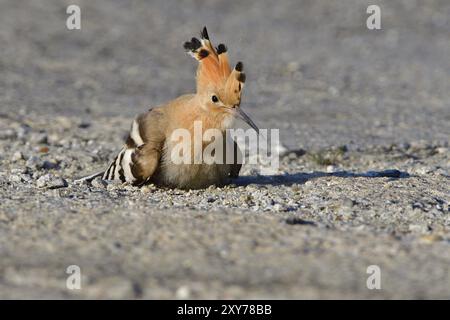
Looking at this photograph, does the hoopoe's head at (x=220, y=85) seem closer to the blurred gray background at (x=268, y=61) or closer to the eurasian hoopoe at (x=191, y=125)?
the eurasian hoopoe at (x=191, y=125)

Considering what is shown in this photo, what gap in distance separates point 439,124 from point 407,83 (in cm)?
272

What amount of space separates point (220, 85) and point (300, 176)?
3.56 ft

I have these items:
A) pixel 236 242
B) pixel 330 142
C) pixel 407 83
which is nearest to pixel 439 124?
pixel 330 142

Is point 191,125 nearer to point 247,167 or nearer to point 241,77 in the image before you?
point 241,77

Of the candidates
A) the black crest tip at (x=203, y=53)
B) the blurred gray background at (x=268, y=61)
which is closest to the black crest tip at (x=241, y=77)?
the black crest tip at (x=203, y=53)

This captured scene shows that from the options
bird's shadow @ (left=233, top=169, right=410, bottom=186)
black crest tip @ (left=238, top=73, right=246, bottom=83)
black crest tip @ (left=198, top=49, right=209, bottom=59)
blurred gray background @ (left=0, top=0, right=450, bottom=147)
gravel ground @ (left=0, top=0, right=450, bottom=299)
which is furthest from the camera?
blurred gray background @ (left=0, top=0, right=450, bottom=147)

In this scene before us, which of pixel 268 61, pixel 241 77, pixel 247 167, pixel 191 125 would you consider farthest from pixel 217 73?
pixel 268 61

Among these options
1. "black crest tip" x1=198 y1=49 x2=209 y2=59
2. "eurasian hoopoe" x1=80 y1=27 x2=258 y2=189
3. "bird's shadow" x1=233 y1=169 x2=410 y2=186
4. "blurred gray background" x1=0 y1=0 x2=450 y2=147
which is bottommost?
"bird's shadow" x1=233 y1=169 x2=410 y2=186

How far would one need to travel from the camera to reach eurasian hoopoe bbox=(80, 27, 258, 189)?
5.05 metres

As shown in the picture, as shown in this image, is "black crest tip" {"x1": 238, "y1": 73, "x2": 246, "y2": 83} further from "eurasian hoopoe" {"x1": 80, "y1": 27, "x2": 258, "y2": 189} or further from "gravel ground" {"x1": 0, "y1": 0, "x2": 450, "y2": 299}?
"gravel ground" {"x1": 0, "y1": 0, "x2": 450, "y2": 299}

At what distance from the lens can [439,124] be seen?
8.98 m

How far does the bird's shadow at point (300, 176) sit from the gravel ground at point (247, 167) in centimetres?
2

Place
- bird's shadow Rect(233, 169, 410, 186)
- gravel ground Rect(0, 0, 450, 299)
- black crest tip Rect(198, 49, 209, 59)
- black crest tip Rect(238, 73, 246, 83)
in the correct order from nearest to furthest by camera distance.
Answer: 1. gravel ground Rect(0, 0, 450, 299)
2. black crest tip Rect(238, 73, 246, 83)
3. black crest tip Rect(198, 49, 209, 59)
4. bird's shadow Rect(233, 169, 410, 186)

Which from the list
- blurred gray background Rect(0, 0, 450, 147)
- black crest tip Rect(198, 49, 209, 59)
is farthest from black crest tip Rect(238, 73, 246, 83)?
blurred gray background Rect(0, 0, 450, 147)
